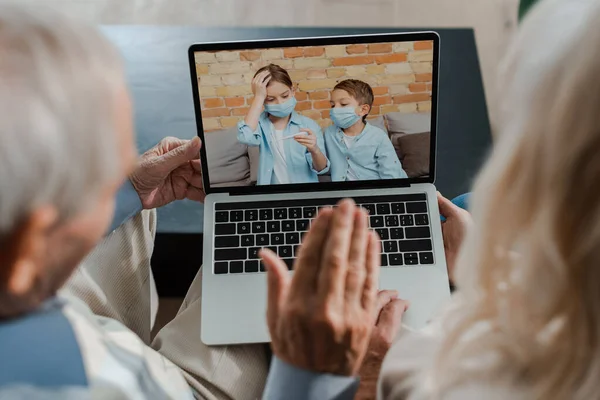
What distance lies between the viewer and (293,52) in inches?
43.5

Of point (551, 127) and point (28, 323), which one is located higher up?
point (551, 127)

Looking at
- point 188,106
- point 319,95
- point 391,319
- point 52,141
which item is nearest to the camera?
point 52,141

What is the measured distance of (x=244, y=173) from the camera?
1.16 metres

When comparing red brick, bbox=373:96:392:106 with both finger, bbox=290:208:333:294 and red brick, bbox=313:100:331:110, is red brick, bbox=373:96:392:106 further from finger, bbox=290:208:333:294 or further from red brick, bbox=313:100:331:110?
finger, bbox=290:208:333:294

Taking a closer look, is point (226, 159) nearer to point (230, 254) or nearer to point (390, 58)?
point (230, 254)

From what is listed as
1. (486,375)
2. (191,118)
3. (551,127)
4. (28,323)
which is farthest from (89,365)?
(191,118)

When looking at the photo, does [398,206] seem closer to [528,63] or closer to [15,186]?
[528,63]

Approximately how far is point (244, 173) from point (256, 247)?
123 mm

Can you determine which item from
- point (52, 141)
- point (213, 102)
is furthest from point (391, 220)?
point (52, 141)

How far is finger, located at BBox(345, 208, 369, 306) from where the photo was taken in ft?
2.40

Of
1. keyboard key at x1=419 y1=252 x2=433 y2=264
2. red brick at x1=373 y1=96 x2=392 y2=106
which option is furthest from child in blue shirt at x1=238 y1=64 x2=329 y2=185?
keyboard key at x1=419 y1=252 x2=433 y2=264

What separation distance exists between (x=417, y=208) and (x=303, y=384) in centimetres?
47

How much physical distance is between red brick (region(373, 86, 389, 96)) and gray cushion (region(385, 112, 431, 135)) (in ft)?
0.12

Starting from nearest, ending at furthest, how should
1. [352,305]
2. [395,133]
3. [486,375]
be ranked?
[486,375] < [352,305] < [395,133]
